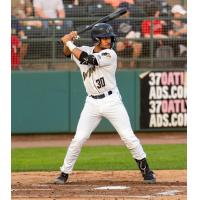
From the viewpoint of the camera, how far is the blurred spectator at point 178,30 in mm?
14484

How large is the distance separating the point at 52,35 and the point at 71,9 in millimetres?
724

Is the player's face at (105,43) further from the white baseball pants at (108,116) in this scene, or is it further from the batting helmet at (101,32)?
the white baseball pants at (108,116)

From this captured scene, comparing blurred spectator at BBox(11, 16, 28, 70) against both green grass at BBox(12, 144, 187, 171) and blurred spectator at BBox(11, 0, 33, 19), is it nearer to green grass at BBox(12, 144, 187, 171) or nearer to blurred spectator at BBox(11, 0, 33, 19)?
blurred spectator at BBox(11, 0, 33, 19)

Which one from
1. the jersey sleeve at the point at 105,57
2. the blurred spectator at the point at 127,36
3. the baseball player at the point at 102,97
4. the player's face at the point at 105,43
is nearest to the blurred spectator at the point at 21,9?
the blurred spectator at the point at 127,36

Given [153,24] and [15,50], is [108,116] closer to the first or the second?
[15,50]

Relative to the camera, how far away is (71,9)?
565 inches

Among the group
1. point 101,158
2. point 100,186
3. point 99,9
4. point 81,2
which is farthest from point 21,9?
point 100,186

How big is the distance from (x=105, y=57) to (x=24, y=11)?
6.82 metres

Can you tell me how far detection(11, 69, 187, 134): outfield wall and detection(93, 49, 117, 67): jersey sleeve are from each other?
6.47m

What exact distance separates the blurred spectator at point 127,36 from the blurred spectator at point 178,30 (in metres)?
0.72

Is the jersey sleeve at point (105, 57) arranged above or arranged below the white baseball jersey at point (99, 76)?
above

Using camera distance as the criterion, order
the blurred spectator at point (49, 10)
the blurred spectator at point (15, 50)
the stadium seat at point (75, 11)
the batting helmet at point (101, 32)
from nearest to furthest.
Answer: the batting helmet at point (101, 32), the blurred spectator at point (15, 50), the blurred spectator at point (49, 10), the stadium seat at point (75, 11)

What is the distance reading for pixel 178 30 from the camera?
14547 millimetres
